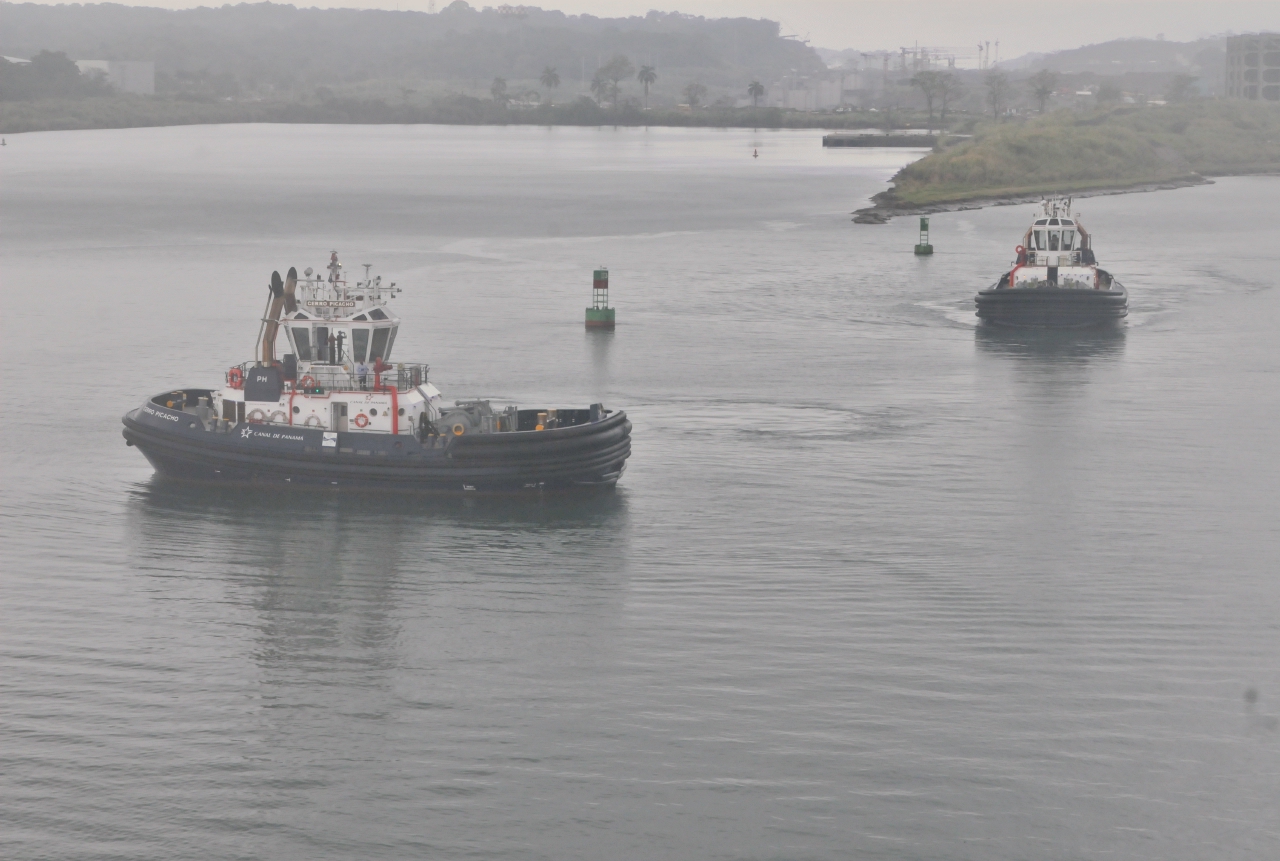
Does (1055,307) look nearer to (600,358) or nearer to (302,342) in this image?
(600,358)

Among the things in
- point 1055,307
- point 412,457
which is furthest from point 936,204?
point 412,457

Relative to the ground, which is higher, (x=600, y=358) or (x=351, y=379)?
(x=351, y=379)

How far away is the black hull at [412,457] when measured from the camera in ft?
116

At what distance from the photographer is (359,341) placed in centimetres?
3672

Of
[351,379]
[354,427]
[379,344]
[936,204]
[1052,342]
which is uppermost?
[936,204]

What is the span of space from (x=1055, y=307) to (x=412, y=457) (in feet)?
120

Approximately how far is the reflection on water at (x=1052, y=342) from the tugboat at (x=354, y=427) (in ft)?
91.9

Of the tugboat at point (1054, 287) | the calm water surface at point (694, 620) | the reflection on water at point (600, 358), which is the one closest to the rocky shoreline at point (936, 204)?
the tugboat at point (1054, 287)

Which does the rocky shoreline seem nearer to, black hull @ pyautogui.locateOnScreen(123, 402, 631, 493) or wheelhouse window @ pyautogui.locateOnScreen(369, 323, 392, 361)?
wheelhouse window @ pyautogui.locateOnScreen(369, 323, 392, 361)

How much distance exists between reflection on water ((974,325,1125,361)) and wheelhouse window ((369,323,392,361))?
30.1 m

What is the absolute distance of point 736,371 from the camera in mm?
55844

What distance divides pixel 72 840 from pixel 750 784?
9119mm

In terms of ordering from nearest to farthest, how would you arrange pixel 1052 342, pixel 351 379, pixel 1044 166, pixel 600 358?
pixel 351 379, pixel 600 358, pixel 1052 342, pixel 1044 166

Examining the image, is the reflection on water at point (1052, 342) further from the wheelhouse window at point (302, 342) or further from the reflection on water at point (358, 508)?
the wheelhouse window at point (302, 342)
